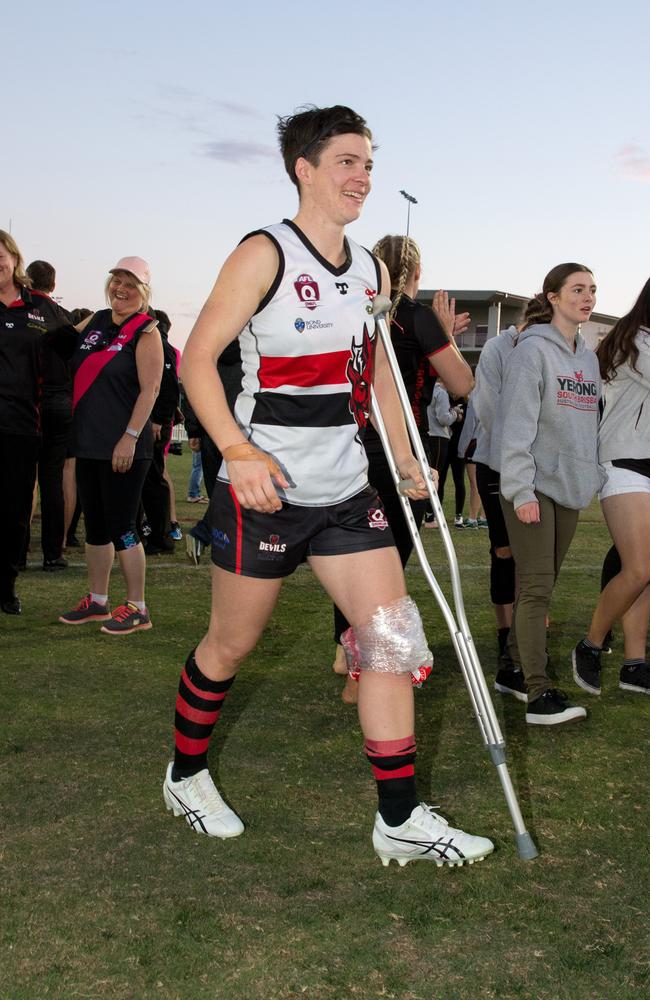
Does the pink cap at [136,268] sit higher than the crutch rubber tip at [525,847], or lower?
higher

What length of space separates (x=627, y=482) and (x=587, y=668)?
3.70 ft

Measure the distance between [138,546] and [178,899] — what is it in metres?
3.92

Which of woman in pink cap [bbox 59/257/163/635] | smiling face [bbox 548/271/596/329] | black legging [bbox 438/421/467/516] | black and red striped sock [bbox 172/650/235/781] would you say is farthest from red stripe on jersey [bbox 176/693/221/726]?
black legging [bbox 438/421/467/516]

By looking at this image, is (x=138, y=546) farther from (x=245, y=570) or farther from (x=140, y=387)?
(x=245, y=570)

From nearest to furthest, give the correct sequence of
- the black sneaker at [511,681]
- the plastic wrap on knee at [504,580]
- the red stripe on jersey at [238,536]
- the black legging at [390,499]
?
1. the red stripe on jersey at [238,536]
2. the black legging at [390,499]
3. the black sneaker at [511,681]
4. the plastic wrap on knee at [504,580]

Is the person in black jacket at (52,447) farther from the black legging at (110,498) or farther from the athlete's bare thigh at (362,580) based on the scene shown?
the athlete's bare thigh at (362,580)

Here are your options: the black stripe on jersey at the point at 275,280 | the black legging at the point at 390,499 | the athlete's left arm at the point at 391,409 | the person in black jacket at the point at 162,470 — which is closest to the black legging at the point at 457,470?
the person in black jacket at the point at 162,470

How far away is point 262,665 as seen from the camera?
6.27 meters

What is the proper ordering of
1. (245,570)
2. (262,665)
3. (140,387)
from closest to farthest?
(245,570) < (262,665) < (140,387)

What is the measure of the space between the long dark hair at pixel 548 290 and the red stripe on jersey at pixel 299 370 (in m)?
2.48

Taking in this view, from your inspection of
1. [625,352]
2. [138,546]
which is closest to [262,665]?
[138,546]

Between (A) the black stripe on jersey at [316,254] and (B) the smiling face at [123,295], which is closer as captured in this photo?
(A) the black stripe on jersey at [316,254]

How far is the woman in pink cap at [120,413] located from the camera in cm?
681

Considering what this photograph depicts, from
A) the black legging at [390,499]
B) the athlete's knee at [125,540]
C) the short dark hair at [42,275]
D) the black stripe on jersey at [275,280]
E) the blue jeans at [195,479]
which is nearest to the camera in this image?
the black stripe on jersey at [275,280]
